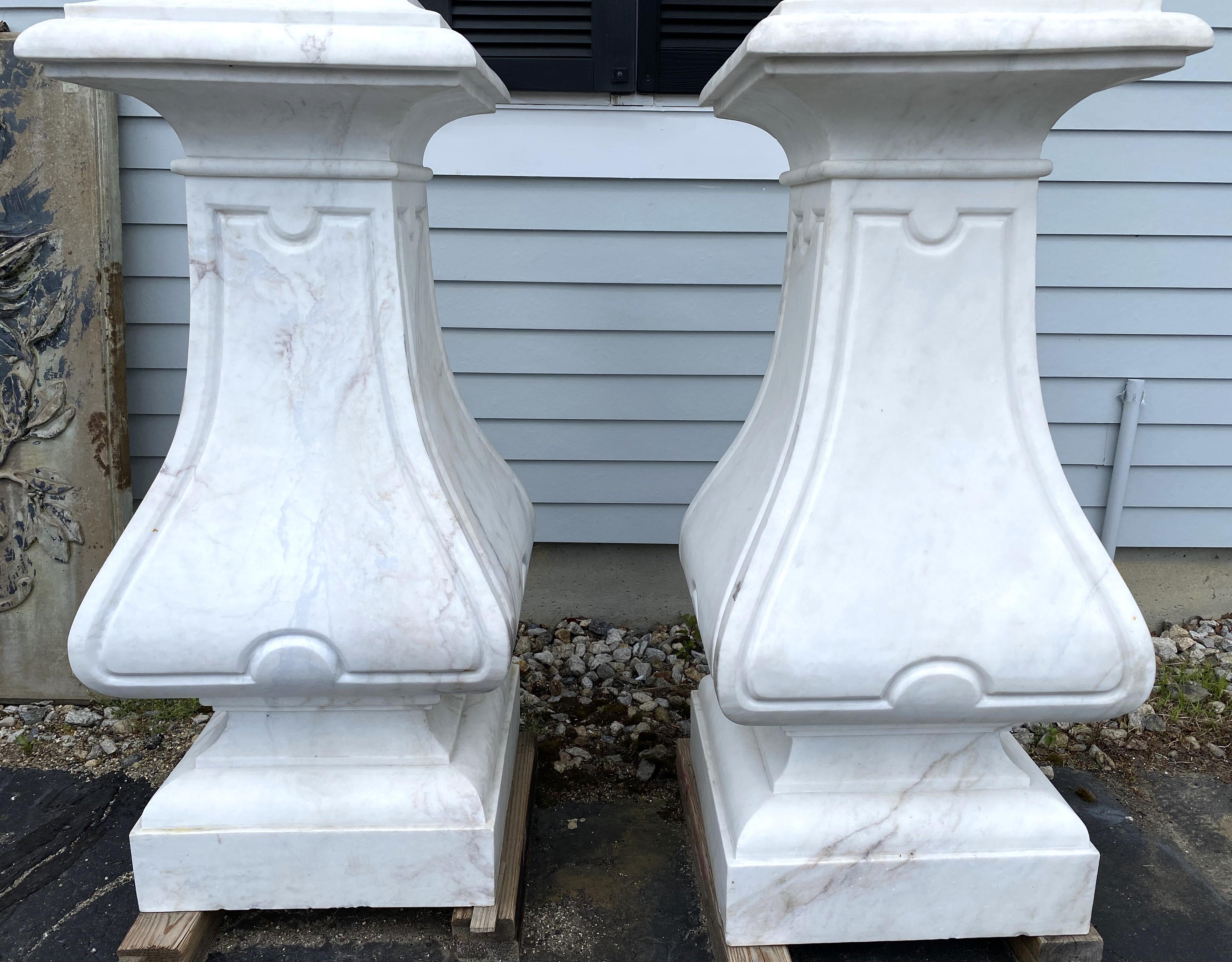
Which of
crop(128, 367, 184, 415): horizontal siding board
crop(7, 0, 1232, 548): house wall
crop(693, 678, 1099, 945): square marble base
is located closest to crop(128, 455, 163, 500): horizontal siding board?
crop(7, 0, 1232, 548): house wall

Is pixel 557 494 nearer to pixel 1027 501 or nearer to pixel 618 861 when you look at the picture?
pixel 618 861

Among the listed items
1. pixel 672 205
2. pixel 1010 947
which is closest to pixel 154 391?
pixel 672 205

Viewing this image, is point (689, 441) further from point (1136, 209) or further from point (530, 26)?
point (1136, 209)

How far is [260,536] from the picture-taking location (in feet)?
4.52

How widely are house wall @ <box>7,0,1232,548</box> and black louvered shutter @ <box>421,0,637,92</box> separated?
7 centimetres

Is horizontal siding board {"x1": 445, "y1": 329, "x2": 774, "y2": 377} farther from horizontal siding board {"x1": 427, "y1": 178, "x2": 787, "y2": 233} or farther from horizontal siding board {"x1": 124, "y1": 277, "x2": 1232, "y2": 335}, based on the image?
horizontal siding board {"x1": 427, "y1": 178, "x2": 787, "y2": 233}

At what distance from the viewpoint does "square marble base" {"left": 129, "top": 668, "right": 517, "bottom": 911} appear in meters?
1.48

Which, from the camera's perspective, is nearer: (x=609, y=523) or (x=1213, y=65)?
(x=1213, y=65)

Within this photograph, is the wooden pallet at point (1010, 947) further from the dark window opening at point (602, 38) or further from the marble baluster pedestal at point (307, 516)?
the dark window opening at point (602, 38)

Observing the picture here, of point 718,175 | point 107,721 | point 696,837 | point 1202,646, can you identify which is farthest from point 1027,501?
point 107,721

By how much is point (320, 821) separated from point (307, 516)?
513mm

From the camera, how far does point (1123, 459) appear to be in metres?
2.64

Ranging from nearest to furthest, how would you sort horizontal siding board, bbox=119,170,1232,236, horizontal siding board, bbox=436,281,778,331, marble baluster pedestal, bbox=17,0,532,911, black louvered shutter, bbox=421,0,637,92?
1. marble baluster pedestal, bbox=17,0,532,911
2. black louvered shutter, bbox=421,0,637,92
3. horizontal siding board, bbox=119,170,1232,236
4. horizontal siding board, bbox=436,281,778,331

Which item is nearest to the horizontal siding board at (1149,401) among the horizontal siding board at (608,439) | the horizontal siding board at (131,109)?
the horizontal siding board at (608,439)
